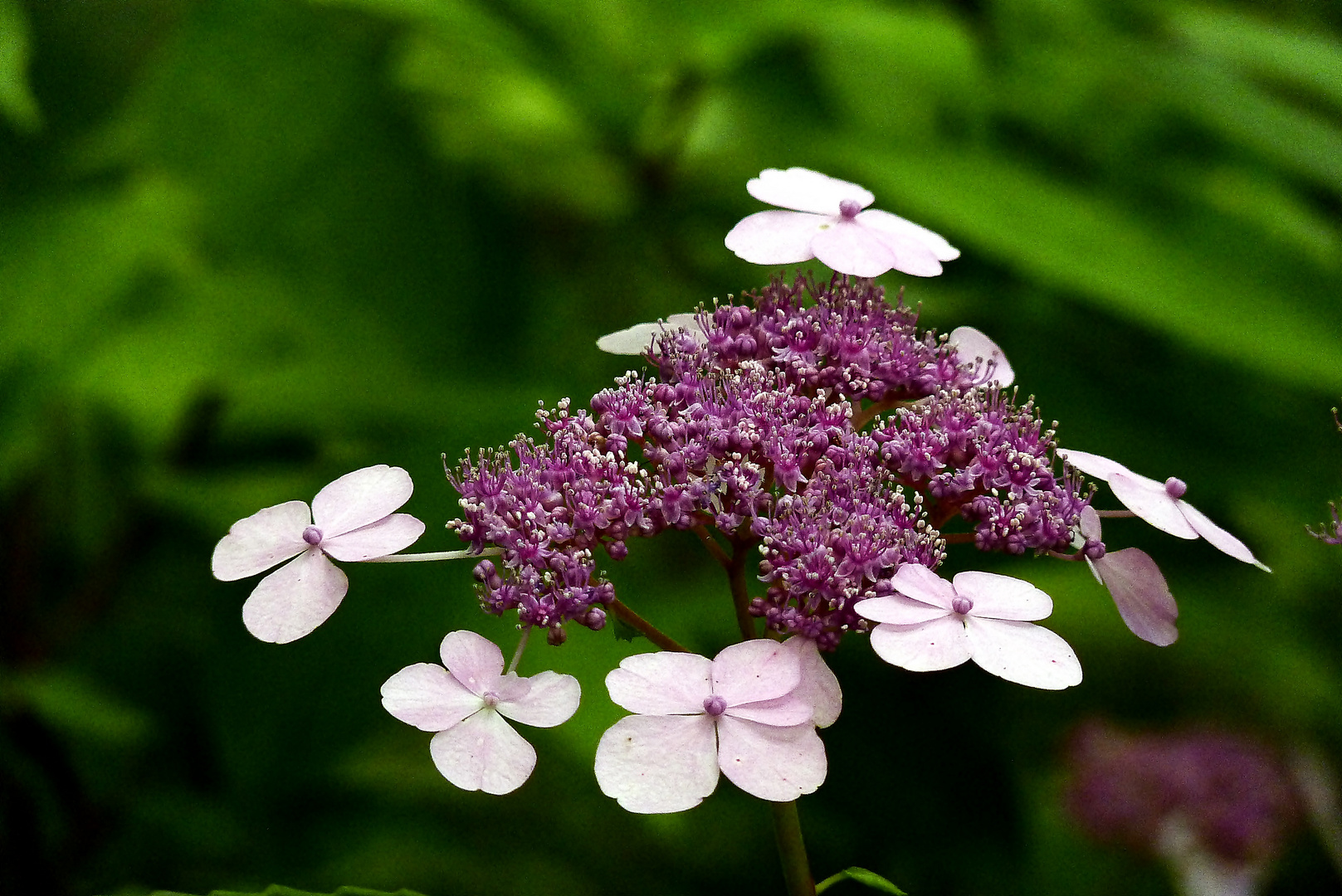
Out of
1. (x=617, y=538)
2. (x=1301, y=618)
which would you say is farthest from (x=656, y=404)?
(x=1301, y=618)

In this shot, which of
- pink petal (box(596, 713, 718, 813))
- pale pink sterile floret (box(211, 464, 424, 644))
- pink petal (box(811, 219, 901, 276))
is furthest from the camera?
pink petal (box(811, 219, 901, 276))

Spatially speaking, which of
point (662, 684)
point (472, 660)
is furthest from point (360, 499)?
point (662, 684)

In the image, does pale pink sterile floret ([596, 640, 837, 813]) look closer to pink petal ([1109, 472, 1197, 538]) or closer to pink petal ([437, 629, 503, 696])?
pink petal ([437, 629, 503, 696])

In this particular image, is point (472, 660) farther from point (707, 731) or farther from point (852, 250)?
point (852, 250)

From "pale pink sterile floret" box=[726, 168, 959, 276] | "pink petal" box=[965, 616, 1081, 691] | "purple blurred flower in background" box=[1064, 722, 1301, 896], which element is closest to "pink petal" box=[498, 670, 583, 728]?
"pink petal" box=[965, 616, 1081, 691]

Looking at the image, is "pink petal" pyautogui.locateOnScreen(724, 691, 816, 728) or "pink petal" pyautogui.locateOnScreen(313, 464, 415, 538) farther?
"pink petal" pyautogui.locateOnScreen(313, 464, 415, 538)

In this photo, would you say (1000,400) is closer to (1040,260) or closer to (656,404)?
(656,404)
